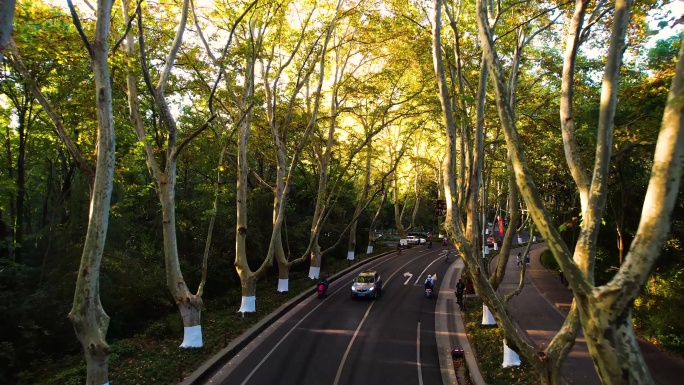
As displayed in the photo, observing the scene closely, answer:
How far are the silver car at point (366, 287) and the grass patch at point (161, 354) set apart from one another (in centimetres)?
418

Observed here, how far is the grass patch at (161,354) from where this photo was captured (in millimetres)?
11297

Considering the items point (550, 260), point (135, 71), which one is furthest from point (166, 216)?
point (550, 260)

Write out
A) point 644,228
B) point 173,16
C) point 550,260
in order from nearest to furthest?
point 644,228, point 173,16, point 550,260

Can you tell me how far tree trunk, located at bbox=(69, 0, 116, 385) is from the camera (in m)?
8.18

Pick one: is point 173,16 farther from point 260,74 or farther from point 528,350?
point 528,350

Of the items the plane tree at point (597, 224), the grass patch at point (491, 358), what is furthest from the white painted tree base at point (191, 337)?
the plane tree at point (597, 224)

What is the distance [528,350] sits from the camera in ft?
18.4

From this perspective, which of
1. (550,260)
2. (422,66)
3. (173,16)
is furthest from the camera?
(550,260)

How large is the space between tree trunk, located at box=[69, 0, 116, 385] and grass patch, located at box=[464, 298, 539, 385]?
28.6 ft

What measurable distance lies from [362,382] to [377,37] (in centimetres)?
1427

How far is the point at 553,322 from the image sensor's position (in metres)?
17.1

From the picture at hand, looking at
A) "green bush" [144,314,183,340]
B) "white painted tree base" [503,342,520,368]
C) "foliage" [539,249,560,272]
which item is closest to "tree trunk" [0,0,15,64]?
"white painted tree base" [503,342,520,368]

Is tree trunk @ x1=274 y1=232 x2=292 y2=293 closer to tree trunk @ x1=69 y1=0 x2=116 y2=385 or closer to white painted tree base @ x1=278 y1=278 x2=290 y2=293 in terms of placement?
white painted tree base @ x1=278 y1=278 x2=290 y2=293

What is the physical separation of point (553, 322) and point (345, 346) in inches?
370
